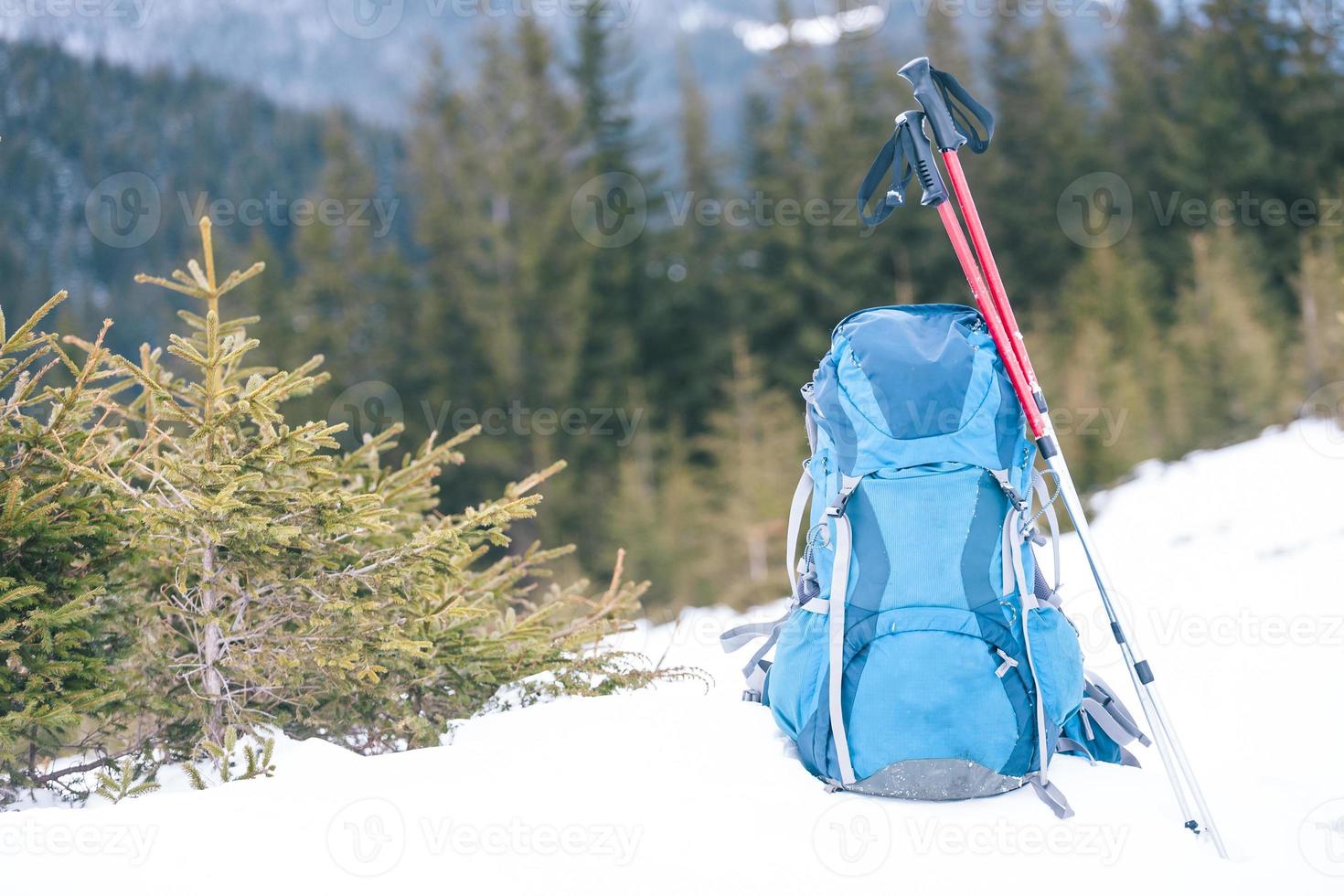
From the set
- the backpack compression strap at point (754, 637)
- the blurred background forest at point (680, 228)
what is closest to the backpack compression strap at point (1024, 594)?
the backpack compression strap at point (754, 637)

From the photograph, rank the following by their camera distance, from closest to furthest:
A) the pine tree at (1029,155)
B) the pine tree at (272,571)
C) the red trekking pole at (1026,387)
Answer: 1. the red trekking pole at (1026,387)
2. the pine tree at (272,571)
3. the pine tree at (1029,155)

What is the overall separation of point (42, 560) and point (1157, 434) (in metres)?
18.4

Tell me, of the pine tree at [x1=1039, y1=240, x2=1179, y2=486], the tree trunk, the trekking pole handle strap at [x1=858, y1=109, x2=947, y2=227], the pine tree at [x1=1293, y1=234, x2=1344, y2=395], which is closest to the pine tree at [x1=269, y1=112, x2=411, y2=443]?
the pine tree at [x1=1039, y1=240, x2=1179, y2=486]

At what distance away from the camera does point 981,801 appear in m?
2.53

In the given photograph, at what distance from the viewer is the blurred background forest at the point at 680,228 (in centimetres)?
2059

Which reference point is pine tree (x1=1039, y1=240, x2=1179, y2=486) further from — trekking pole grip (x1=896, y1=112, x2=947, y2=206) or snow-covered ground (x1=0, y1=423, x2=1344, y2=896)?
trekking pole grip (x1=896, y1=112, x2=947, y2=206)

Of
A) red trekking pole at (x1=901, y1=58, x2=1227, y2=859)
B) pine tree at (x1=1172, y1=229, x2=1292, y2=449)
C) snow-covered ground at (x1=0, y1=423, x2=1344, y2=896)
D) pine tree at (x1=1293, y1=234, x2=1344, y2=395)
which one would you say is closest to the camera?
snow-covered ground at (x1=0, y1=423, x2=1344, y2=896)

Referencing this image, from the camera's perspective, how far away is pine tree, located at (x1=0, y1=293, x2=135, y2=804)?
8.20ft

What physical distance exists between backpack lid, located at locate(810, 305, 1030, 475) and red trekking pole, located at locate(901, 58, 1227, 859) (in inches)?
2.7

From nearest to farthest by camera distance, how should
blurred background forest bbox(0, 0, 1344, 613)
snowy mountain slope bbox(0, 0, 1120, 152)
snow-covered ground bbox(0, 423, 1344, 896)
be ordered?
snow-covered ground bbox(0, 423, 1344, 896), snowy mountain slope bbox(0, 0, 1120, 152), blurred background forest bbox(0, 0, 1344, 613)

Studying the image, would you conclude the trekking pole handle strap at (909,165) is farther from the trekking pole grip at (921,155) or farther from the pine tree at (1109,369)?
the pine tree at (1109,369)

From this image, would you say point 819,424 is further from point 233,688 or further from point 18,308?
point 18,308

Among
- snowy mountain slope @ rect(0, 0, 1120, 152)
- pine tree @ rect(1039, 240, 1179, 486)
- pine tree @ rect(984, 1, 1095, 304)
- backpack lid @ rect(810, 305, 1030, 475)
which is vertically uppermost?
snowy mountain slope @ rect(0, 0, 1120, 152)

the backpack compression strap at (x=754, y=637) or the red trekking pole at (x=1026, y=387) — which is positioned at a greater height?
the red trekking pole at (x=1026, y=387)
